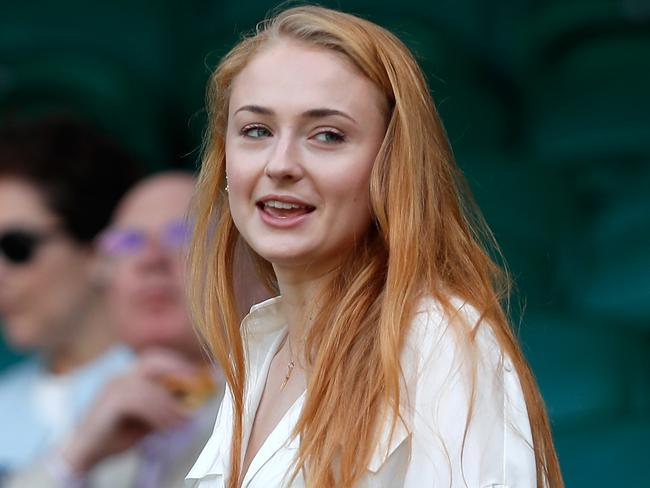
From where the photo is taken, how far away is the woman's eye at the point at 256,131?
5.53 feet

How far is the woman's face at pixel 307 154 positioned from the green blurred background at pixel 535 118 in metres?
1.89

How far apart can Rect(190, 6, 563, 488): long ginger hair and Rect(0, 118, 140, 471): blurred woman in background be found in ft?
5.82

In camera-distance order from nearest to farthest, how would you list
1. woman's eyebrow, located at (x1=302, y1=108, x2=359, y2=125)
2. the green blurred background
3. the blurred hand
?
woman's eyebrow, located at (x1=302, y1=108, x2=359, y2=125)
the blurred hand
the green blurred background

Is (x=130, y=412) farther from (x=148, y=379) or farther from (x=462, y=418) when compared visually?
(x=462, y=418)

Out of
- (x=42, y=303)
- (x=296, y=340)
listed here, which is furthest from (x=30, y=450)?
(x=296, y=340)

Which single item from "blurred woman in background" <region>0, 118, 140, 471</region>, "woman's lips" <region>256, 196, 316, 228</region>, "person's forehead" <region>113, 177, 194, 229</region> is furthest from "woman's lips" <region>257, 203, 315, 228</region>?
"blurred woman in background" <region>0, 118, 140, 471</region>

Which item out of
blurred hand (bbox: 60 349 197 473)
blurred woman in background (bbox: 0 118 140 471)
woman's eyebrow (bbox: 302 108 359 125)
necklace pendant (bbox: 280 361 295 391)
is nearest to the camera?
woman's eyebrow (bbox: 302 108 359 125)

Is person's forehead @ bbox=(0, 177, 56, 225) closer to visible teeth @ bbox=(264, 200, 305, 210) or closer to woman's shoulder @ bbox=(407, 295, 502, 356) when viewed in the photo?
visible teeth @ bbox=(264, 200, 305, 210)

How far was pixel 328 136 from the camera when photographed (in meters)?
1.65

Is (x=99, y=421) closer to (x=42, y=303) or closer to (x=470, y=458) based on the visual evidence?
(x=42, y=303)

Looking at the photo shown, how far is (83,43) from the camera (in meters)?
4.70

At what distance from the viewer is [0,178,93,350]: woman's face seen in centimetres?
354

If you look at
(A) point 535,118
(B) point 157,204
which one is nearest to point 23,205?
(B) point 157,204

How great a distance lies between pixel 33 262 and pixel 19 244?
0.19 ft
